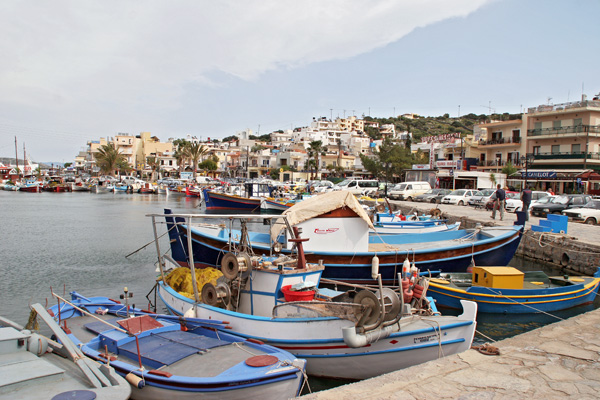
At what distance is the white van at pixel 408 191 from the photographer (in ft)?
139

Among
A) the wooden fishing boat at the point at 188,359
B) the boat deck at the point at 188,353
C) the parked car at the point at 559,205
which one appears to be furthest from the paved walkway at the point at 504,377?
the parked car at the point at 559,205

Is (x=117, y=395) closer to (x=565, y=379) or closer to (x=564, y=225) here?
(x=565, y=379)

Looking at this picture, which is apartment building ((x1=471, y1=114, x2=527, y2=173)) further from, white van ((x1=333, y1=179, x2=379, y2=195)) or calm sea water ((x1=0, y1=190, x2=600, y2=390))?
calm sea water ((x1=0, y1=190, x2=600, y2=390))

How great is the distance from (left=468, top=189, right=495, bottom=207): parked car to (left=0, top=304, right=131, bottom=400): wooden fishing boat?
31326 millimetres

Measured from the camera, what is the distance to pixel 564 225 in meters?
19.0

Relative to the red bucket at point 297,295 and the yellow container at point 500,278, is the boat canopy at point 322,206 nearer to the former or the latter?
the yellow container at point 500,278

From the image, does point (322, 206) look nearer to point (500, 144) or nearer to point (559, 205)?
point (559, 205)

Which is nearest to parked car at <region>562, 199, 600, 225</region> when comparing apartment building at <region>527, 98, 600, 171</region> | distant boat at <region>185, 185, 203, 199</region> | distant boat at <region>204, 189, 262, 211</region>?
apartment building at <region>527, 98, 600, 171</region>

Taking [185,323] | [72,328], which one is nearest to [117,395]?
[185,323]

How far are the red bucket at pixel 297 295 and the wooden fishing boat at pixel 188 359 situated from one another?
3.90 feet

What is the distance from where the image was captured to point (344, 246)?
43.2ft

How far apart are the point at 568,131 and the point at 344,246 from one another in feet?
137

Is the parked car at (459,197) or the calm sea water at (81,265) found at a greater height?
the parked car at (459,197)

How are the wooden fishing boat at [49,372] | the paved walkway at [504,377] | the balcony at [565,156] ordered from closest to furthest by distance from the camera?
the paved walkway at [504,377] → the wooden fishing boat at [49,372] → the balcony at [565,156]
